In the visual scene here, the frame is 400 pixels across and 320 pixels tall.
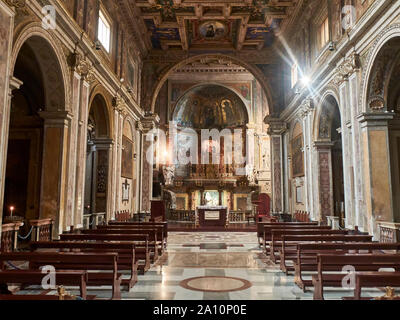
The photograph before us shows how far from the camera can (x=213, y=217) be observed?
1770 cm

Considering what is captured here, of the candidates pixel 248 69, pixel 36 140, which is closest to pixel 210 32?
pixel 248 69

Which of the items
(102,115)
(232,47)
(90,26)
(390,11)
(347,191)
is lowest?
(347,191)

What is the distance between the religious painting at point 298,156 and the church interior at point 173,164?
0.10 metres

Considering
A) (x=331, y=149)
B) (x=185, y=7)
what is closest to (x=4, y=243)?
(x=331, y=149)

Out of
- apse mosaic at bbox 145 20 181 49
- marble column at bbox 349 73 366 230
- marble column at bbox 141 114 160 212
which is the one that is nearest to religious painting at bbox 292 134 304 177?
marble column at bbox 349 73 366 230

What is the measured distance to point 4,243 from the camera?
6.87 meters

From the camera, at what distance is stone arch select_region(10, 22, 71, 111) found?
8.17 metres

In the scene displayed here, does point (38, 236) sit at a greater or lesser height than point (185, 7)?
lesser

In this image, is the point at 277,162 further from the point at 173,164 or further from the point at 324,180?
the point at 173,164

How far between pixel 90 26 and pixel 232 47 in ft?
33.2

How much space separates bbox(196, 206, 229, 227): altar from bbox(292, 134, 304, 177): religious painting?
4191mm

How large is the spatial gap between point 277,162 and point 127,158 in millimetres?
8281
